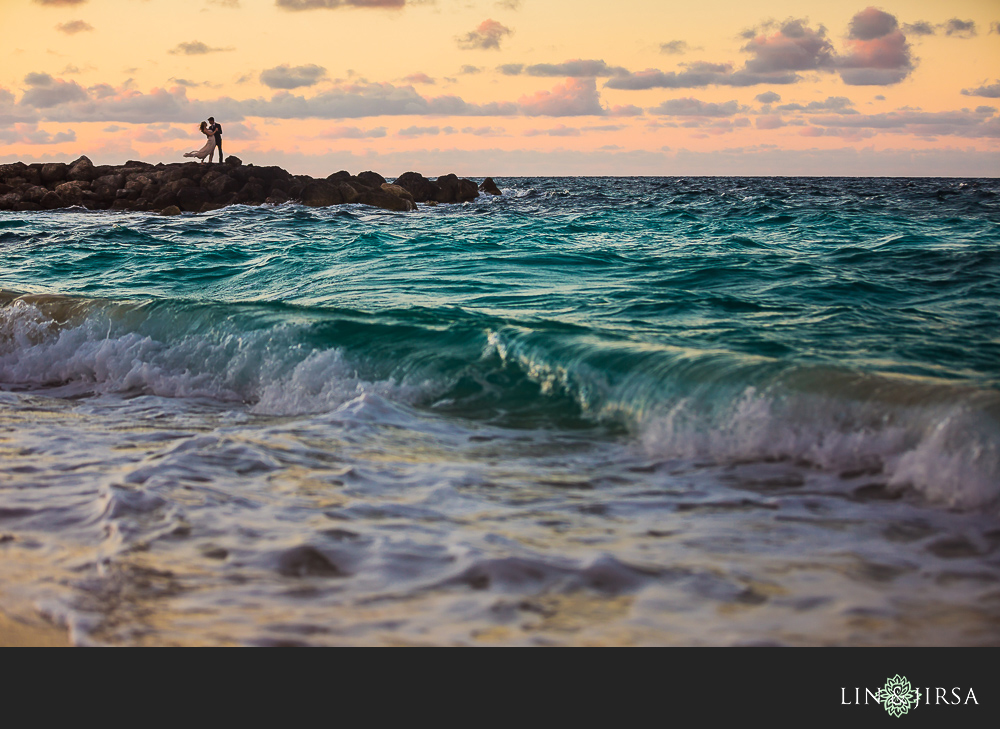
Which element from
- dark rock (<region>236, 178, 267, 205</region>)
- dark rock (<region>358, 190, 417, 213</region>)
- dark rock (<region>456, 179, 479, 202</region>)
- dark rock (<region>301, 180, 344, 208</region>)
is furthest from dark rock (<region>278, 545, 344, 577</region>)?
dark rock (<region>456, 179, 479, 202</region>)

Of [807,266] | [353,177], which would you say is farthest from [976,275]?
[353,177]

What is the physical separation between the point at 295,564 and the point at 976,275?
10.2 metres

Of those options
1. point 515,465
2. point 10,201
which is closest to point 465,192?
point 10,201

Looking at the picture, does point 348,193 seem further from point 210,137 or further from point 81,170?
point 81,170

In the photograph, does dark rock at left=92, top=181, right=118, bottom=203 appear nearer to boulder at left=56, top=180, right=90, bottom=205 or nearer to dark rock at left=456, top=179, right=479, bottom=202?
boulder at left=56, top=180, right=90, bottom=205

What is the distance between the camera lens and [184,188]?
32.7m

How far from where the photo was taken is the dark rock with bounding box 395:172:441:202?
3978 centimetres

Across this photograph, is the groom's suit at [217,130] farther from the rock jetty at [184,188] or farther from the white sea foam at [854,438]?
the white sea foam at [854,438]

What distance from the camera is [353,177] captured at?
3869cm

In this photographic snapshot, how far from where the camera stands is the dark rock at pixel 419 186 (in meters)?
39.8
